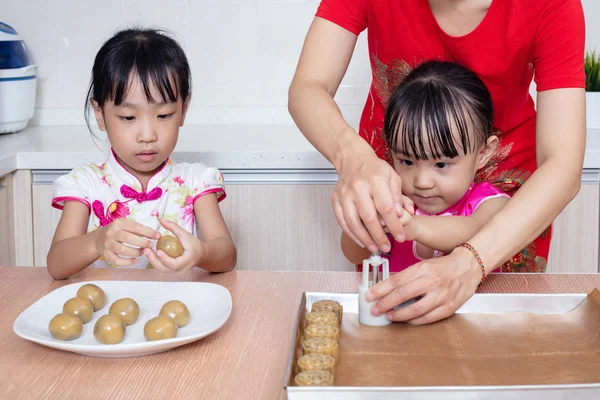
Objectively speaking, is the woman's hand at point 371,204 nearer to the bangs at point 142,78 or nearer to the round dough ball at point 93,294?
the round dough ball at point 93,294

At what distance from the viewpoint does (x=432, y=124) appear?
4.56 feet

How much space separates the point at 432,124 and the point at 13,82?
155 cm

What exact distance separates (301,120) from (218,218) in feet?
1.31

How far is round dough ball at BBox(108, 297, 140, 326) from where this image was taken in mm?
1078

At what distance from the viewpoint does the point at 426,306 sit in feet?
3.44

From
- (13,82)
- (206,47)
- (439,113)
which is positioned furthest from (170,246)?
(206,47)

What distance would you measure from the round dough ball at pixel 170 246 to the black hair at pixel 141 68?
1.55 ft

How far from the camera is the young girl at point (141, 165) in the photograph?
158 centimetres

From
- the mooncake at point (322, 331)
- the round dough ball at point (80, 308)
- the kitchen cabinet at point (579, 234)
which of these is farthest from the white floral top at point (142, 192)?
the kitchen cabinet at point (579, 234)

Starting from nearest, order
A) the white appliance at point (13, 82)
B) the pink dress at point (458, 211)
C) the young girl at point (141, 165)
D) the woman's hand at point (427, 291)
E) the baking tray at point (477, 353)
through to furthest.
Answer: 1. the baking tray at point (477, 353)
2. the woman's hand at point (427, 291)
3. the pink dress at point (458, 211)
4. the young girl at point (141, 165)
5. the white appliance at point (13, 82)

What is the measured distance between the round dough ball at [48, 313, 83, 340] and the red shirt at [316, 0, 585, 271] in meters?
0.79

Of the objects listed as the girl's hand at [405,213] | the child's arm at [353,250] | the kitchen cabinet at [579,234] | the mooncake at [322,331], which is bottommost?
the kitchen cabinet at [579,234]

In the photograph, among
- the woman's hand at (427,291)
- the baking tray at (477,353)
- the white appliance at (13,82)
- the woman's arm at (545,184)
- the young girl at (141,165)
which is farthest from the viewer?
the white appliance at (13,82)

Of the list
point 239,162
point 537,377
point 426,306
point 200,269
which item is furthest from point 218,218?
point 537,377
